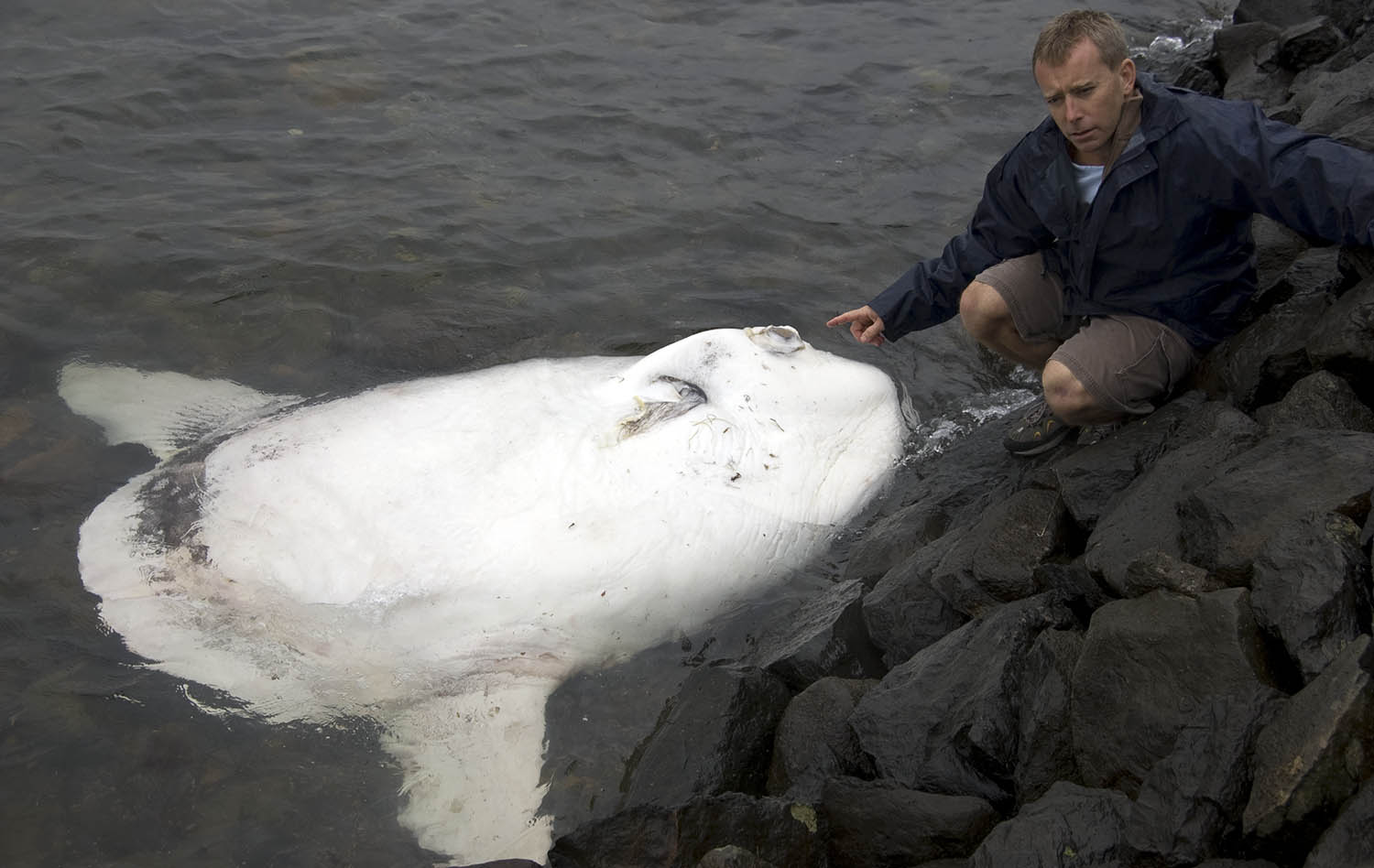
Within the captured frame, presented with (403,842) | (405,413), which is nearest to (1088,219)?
(405,413)

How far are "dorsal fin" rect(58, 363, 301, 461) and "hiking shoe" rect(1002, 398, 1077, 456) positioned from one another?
3.94 metres

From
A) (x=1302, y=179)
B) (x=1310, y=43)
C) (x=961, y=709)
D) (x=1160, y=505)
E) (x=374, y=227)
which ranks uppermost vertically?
(x=1310, y=43)

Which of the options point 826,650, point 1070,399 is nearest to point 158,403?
point 826,650

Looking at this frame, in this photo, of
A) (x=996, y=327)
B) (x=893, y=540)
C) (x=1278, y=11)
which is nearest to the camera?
(x=893, y=540)

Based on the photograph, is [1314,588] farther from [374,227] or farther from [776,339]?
[374,227]

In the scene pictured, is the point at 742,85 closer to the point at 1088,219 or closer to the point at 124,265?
the point at 124,265

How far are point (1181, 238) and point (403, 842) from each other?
4.06 m

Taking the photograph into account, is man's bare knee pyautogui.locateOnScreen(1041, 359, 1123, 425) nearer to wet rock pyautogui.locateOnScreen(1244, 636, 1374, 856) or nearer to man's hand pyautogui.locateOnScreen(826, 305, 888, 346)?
man's hand pyautogui.locateOnScreen(826, 305, 888, 346)

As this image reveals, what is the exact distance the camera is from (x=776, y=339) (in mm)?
6012

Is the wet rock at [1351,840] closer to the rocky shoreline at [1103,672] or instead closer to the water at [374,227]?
the rocky shoreline at [1103,672]

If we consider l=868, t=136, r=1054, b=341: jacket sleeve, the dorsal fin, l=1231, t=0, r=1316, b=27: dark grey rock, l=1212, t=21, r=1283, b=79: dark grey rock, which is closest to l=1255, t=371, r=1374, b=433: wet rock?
l=868, t=136, r=1054, b=341: jacket sleeve

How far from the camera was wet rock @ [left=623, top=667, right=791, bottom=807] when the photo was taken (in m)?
4.53

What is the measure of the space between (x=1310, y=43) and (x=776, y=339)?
577 centimetres

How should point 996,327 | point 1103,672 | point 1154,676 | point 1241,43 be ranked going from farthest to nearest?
→ point 1241,43 → point 996,327 → point 1103,672 → point 1154,676
